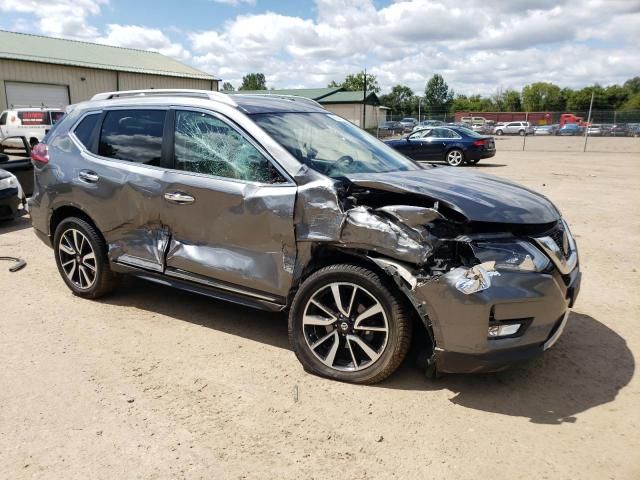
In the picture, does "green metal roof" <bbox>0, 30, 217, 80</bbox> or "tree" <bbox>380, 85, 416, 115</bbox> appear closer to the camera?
"green metal roof" <bbox>0, 30, 217, 80</bbox>

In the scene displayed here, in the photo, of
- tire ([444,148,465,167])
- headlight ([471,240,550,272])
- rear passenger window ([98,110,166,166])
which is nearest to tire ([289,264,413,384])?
headlight ([471,240,550,272])

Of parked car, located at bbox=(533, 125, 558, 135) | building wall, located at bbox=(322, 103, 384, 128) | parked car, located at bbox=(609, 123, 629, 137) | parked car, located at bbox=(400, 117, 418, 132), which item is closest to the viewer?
parked car, located at bbox=(609, 123, 629, 137)

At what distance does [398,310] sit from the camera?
3205 mm

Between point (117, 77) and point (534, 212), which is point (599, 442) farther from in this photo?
point (117, 77)

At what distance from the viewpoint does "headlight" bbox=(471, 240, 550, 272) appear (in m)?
3.04

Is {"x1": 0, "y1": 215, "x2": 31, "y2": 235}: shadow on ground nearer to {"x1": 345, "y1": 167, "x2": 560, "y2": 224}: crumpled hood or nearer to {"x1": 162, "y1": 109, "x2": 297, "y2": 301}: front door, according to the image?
{"x1": 162, "y1": 109, "x2": 297, "y2": 301}: front door

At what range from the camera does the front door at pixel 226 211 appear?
11.9 ft

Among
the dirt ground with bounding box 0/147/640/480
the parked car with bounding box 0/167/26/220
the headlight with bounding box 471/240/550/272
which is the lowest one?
the dirt ground with bounding box 0/147/640/480

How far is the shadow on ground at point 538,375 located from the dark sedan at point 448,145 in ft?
48.6

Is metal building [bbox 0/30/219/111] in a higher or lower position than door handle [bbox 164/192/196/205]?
higher

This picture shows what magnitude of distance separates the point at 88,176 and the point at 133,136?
1.86 ft

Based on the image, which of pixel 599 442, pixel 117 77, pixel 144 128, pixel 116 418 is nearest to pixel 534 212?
pixel 599 442

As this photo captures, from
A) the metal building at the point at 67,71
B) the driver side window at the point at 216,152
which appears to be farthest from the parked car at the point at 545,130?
the driver side window at the point at 216,152

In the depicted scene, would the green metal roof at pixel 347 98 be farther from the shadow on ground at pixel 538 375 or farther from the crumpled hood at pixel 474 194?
the crumpled hood at pixel 474 194
